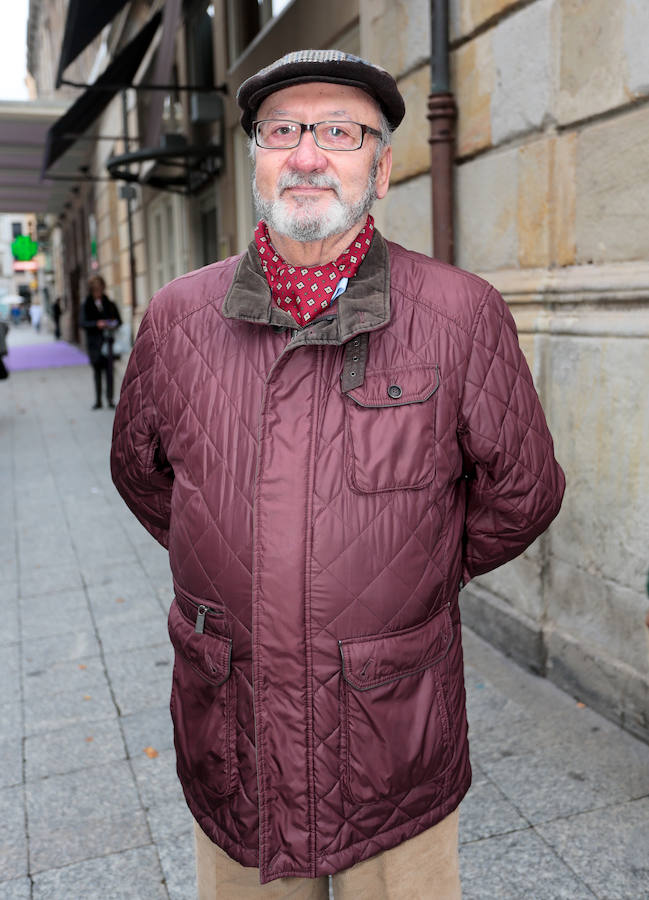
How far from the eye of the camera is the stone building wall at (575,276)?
346 cm

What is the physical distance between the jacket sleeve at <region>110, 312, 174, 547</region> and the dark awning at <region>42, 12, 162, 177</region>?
8.52 metres

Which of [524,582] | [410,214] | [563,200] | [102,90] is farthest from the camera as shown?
[102,90]

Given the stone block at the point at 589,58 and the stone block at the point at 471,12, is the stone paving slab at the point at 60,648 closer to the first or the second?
the stone block at the point at 589,58

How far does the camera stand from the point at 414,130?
5.11 metres

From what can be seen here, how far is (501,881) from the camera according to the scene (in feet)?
8.86

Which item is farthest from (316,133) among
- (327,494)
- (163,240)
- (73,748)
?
(163,240)

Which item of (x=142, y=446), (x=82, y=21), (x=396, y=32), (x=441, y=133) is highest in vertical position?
(x=82, y=21)

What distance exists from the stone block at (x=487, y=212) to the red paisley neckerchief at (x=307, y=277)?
264 cm

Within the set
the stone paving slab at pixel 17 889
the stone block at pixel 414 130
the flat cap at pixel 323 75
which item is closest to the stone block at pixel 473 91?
the stone block at pixel 414 130

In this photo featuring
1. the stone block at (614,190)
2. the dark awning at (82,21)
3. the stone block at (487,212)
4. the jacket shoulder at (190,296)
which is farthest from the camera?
the dark awning at (82,21)

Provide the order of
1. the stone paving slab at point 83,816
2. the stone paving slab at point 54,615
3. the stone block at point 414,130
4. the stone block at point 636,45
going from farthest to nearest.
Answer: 1. the stone block at point 414,130
2. the stone paving slab at point 54,615
3. the stone block at point 636,45
4. the stone paving slab at point 83,816

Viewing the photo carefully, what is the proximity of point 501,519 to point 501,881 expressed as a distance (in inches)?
55.0

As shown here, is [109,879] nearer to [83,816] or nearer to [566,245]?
[83,816]

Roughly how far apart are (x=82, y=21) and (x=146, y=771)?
860 centimetres
